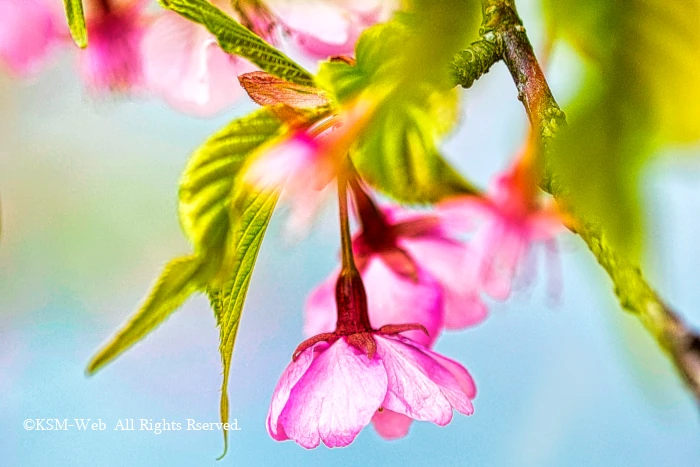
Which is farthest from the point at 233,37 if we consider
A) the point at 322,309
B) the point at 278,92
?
the point at 322,309

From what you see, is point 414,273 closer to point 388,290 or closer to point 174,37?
point 388,290

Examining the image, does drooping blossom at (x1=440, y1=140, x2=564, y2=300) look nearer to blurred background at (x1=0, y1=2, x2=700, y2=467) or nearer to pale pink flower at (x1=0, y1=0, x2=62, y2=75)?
blurred background at (x1=0, y1=2, x2=700, y2=467)

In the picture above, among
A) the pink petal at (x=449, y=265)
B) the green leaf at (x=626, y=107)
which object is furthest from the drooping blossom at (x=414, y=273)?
the green leaf at (x=626, y=107)

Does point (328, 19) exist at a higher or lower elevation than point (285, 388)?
higher

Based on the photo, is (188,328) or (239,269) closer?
(239,269)

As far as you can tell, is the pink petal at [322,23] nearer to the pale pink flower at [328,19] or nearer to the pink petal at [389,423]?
the pale pink flower at [328,19]

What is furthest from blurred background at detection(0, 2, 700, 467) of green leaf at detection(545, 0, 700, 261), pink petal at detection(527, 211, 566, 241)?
green leaf at detection(545, 0, 700, 261)

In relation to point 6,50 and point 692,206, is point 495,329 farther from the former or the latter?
point 6,50

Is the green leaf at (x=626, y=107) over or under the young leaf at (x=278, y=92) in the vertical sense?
over
